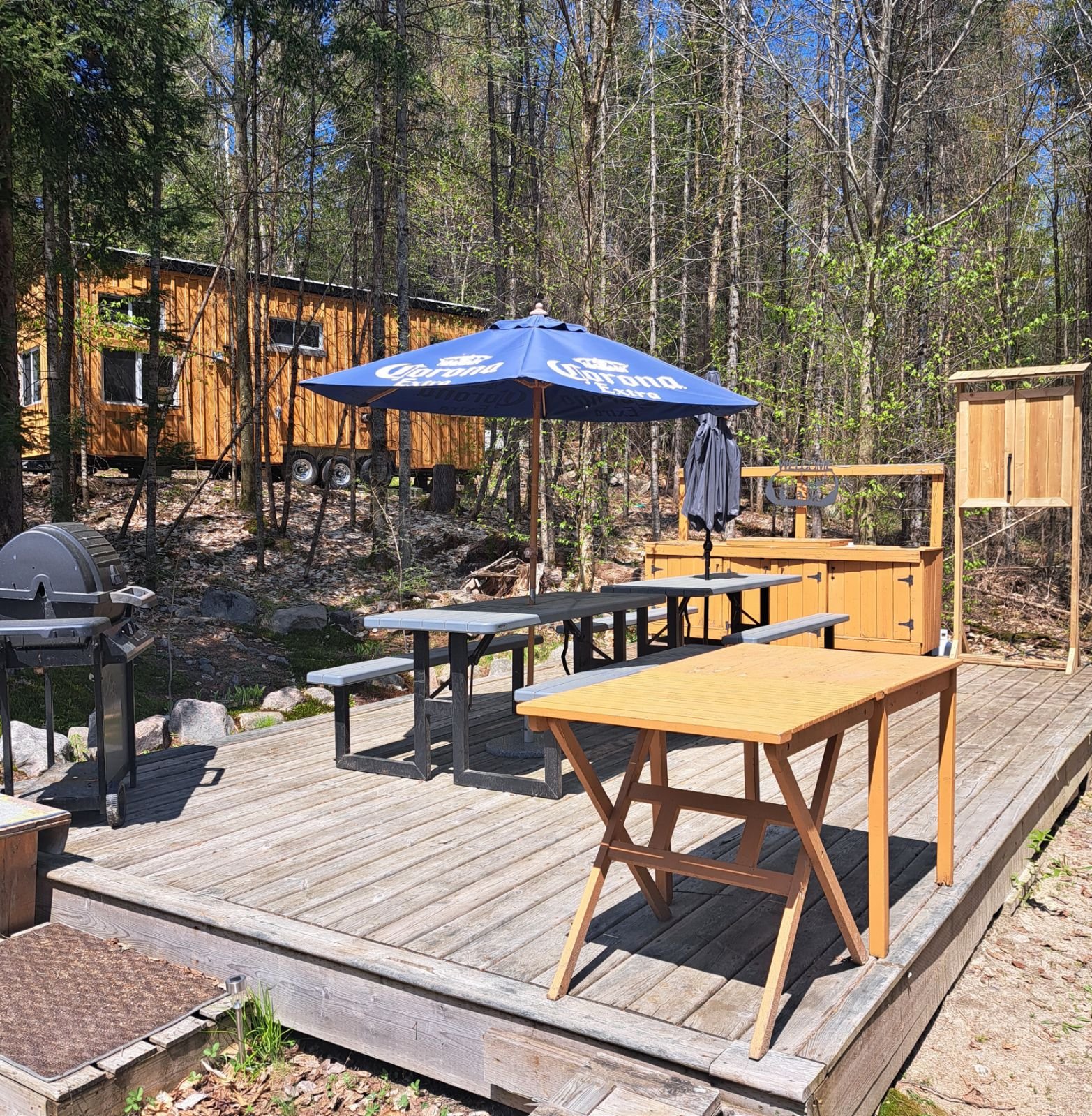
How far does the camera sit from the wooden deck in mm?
2500

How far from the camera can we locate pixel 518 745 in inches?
206

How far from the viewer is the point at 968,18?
9719 millimetres

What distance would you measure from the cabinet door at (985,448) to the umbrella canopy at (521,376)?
121 inches

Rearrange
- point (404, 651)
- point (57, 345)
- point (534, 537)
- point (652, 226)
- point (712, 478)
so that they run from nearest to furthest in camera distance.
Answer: point (534, 537)
point (712, 478)
point (404, 651)
point (57, 345)
point (652, 226)

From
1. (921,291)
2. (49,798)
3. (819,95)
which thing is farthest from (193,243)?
(49,798)

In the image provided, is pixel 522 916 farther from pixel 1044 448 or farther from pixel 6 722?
pixel 1044 448

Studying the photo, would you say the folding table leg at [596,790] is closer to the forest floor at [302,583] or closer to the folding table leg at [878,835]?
the folding table leg at [878,835]

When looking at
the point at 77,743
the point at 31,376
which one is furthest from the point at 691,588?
the point at 31,376

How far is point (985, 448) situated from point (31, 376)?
1383 centimetres

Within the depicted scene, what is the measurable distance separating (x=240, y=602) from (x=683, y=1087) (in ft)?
29.8

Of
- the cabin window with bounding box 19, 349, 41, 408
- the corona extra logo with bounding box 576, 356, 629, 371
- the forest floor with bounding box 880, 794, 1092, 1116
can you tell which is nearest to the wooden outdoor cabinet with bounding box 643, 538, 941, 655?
the forest floor with bounding box 880, 794, 1092, 1116

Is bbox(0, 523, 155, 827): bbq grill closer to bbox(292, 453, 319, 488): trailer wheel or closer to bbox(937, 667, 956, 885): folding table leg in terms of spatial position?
bbox(937, 667, 956, 885): folding table leg

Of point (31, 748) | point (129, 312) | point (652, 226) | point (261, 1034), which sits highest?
point (652, 226)

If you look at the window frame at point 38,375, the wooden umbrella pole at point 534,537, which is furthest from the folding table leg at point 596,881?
the window frame at point 38,375
